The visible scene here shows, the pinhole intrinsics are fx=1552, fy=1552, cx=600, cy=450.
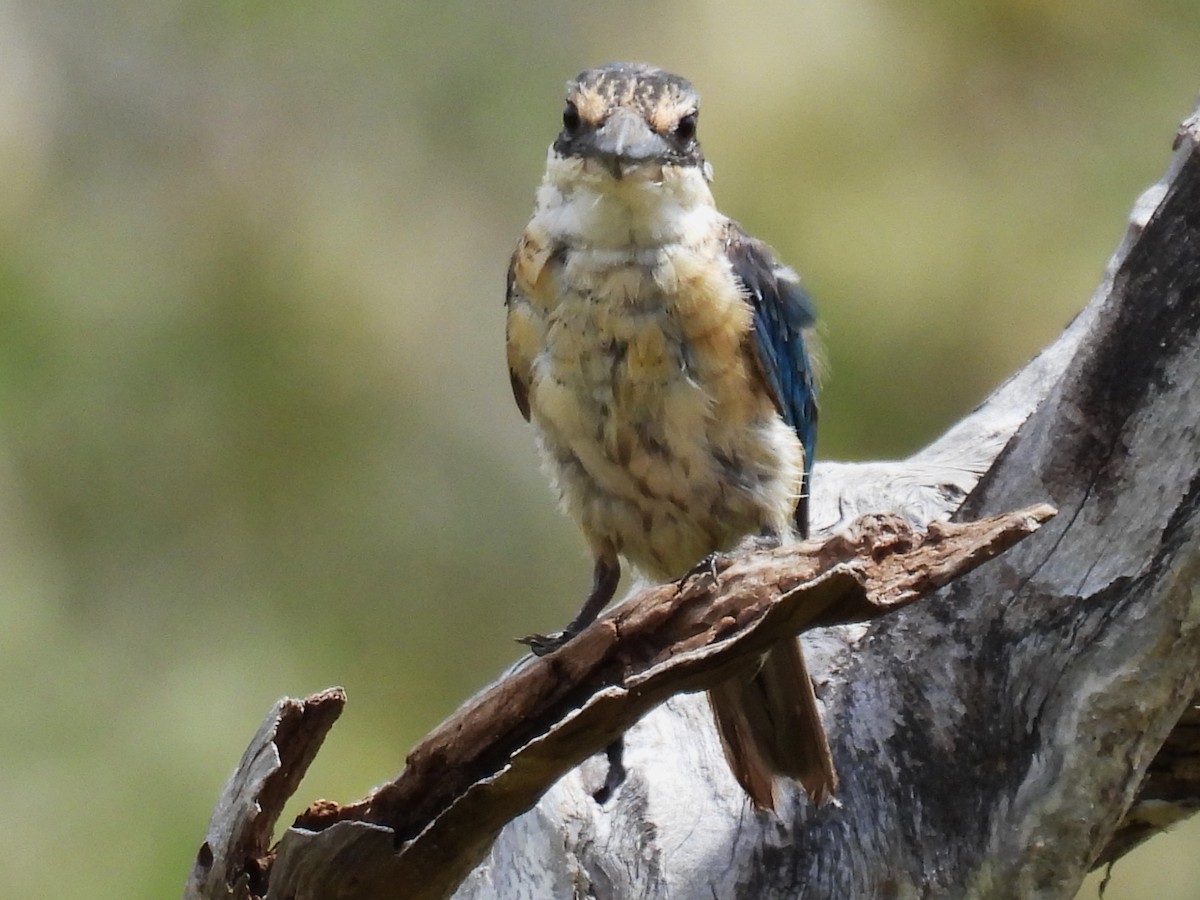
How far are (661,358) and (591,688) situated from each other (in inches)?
33.4

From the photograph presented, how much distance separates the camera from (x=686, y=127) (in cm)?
335

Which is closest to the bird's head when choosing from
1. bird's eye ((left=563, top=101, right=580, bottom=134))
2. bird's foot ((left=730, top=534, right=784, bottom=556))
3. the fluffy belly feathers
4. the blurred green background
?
bird's eye ((left=563, top=101, right=580, bottom=134))

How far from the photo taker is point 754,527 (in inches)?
136

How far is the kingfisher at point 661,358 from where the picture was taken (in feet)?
10.6

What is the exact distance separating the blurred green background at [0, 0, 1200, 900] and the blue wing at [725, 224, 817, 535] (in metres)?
2.18

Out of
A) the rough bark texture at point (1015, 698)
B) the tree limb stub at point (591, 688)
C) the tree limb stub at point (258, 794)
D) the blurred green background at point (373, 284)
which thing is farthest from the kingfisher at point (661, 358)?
the blurred green background at point (373, 284)

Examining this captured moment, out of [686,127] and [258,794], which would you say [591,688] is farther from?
[686,127]

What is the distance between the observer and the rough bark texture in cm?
294

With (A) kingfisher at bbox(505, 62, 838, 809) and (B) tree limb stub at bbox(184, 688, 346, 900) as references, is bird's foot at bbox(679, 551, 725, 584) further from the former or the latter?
(B) tree limb stub at bbox(184, 688, 346, 900)

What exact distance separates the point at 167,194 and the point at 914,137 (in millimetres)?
3222

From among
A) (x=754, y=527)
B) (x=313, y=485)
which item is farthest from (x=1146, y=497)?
(x=313, y=485)

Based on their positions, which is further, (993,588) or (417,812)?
(993,588)

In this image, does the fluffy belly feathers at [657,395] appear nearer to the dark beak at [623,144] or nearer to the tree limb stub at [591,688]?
the dark beak at [623,144]

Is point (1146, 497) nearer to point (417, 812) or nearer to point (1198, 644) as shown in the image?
point (1198, 644)
